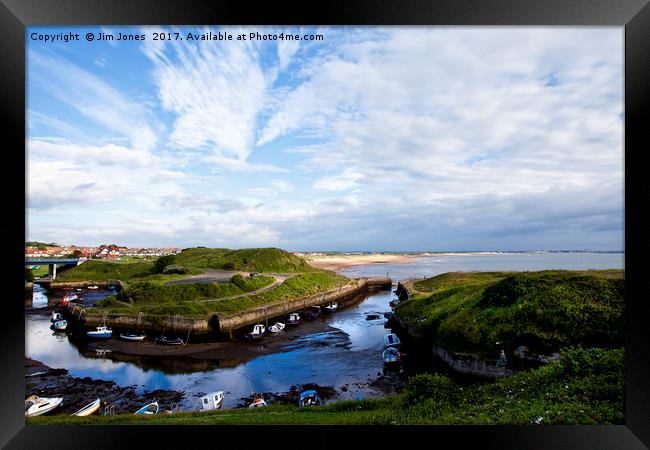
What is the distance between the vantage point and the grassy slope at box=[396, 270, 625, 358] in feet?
19.6

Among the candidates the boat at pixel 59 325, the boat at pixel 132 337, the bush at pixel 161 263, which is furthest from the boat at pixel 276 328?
the boat at pixel 59 325

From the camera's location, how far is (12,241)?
3191 millimetres

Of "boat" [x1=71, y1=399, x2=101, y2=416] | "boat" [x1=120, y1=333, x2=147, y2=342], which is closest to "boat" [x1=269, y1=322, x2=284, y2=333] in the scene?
"boat" [x1=120, y1=333, x2=147, y2=342]

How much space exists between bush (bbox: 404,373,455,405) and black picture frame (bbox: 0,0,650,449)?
88 cm

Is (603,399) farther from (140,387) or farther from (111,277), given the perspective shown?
(111,277)

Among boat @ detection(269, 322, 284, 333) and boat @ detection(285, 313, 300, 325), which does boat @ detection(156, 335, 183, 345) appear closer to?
boat @ detection(269, 322, 284, 333)

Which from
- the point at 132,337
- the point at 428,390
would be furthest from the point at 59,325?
the point at 428,390

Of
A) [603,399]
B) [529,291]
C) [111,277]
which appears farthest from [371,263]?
[603,399]

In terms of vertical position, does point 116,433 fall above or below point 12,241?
below

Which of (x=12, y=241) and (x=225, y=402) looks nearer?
(x=12, y=241)

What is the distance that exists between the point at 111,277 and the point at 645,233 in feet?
84.1

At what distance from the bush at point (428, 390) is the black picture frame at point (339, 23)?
34.5 inches

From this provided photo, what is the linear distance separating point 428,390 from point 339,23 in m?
5.07

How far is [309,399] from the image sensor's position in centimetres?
670
